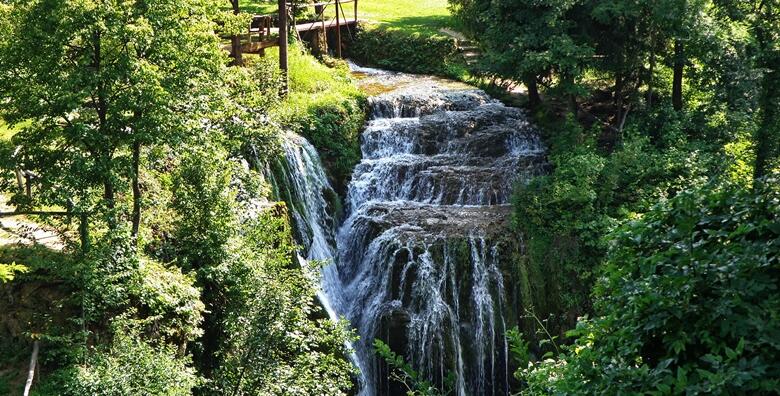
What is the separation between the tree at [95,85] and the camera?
9.52 m

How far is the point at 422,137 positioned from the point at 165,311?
10.9m

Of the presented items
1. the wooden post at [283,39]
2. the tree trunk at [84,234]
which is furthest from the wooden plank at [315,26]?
the tree trunk at [84,234]

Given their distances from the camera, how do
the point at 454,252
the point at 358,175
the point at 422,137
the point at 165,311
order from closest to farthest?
1. the point at 165,311
2. the point at 454,252
3. the point at 358,175
4. the point at 422,137

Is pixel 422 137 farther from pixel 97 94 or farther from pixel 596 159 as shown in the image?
pixel 97 94

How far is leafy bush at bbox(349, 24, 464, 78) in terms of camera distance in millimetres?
27641

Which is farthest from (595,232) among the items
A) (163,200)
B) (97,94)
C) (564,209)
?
(97,94)

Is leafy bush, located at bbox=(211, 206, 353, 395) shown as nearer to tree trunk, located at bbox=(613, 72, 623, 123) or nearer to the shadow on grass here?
tree trunk, located at bbox=(613, 72, 623, 123)

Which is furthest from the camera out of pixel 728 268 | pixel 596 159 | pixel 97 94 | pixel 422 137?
pixel 422 137

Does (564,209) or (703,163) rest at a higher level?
(703,163)

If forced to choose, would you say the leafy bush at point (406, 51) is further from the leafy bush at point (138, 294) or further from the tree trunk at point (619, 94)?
the leafy bush at point (138, 294)

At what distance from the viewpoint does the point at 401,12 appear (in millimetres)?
34281

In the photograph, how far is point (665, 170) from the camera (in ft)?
54.7

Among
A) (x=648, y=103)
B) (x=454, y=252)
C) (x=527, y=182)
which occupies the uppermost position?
(x=648, y=103)

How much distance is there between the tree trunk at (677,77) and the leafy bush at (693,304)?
14.7m
